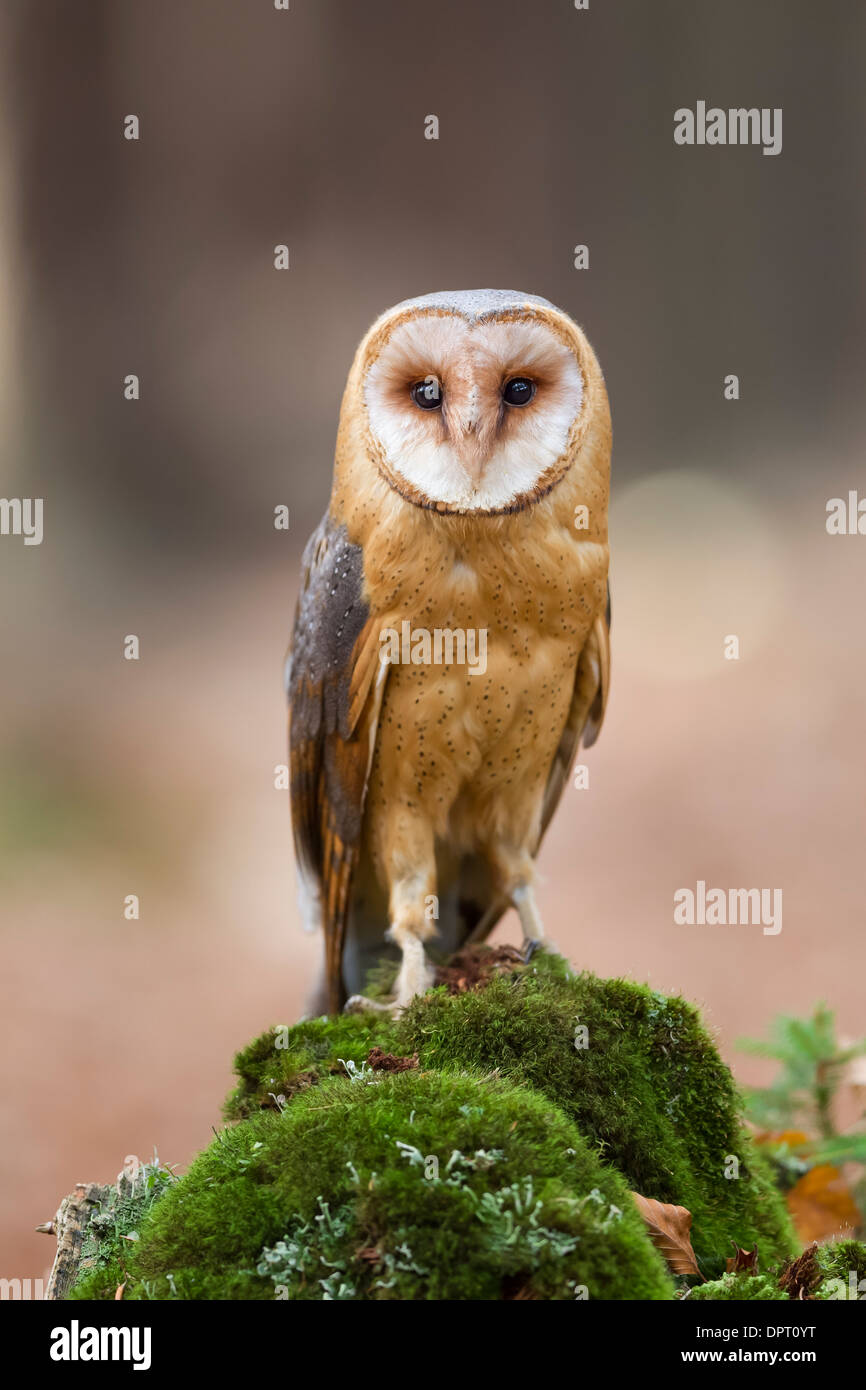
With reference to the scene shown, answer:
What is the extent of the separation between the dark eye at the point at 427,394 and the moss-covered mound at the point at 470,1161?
0.85 metres

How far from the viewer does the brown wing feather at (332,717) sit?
1.82 m

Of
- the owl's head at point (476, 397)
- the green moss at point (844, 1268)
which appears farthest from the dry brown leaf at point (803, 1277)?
the owl's head at point (476, 397)

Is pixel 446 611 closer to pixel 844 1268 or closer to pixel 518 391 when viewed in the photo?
pixel 518 391

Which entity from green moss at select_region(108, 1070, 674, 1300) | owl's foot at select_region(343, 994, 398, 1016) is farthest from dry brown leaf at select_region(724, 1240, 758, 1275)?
owl's foot at select_region(343, 994, 398, 1016)

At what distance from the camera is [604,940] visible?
3971 millimetres

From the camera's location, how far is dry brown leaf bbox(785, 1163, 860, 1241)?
199cm

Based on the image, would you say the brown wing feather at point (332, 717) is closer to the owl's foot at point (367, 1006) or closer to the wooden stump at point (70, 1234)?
the owl's foot at point (367, 1006)

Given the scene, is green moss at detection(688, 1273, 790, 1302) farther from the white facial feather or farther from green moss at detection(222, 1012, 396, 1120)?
the white facial feather

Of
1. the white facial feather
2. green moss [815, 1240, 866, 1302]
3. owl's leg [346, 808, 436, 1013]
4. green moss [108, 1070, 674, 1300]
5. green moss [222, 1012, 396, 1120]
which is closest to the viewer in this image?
green moss [108, 1070, 674, 1300]

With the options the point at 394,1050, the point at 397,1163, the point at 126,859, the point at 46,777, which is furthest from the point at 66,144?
the point at 397,1163

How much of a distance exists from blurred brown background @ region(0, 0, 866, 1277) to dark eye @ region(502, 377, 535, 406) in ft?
8.45

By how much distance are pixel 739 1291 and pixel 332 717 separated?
1031 millimetres

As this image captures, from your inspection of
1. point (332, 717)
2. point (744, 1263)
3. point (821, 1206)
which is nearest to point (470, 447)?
point (332, 717)

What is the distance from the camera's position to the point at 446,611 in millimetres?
1728
